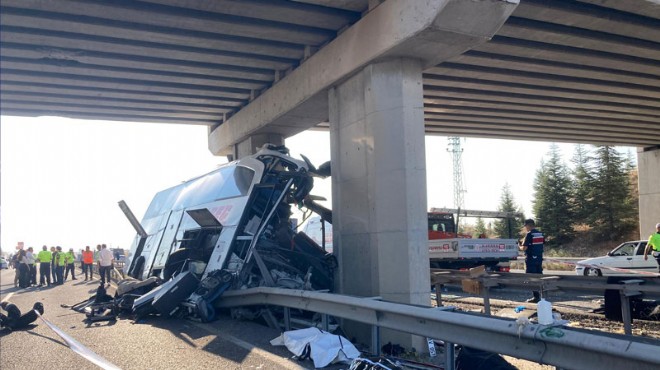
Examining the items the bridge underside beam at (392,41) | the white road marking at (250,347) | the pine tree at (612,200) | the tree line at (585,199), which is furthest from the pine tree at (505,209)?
the white road marking at (250,347)

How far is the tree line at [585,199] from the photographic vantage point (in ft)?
145

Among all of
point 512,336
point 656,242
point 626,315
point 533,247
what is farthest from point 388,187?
point 656,242

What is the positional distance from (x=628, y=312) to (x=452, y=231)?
16.2m

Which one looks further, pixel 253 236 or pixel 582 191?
pixel 582 191

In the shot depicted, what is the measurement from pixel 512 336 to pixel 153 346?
4.86 meters

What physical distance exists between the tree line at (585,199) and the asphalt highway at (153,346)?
3670cm

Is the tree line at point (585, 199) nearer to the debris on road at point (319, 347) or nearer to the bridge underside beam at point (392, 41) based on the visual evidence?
the bridge underside beam at point (392, 41)

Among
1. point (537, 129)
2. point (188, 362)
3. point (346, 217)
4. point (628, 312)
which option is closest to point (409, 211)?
point (346, 217)

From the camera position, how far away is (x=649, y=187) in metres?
26.2

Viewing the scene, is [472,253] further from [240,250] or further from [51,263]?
[51,263]

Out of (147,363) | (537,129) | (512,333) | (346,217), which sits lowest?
(147,363)

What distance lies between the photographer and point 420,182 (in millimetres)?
9109

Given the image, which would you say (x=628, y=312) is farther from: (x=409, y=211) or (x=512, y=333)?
(x=512, y=333)

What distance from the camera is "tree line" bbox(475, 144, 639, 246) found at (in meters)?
44.2
